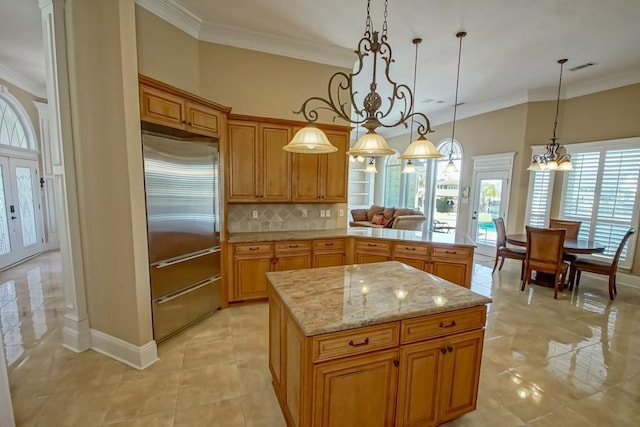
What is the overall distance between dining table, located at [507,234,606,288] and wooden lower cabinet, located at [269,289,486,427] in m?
3.53

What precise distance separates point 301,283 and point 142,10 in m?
3.24

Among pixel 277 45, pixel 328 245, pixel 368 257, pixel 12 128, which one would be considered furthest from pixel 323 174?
pixel 12 128

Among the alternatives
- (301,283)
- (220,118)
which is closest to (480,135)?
(220,118)

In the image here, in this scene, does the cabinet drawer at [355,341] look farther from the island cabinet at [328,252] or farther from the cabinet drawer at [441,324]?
the island cabinet at [328,252]

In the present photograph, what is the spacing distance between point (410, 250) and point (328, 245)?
1.13 meters

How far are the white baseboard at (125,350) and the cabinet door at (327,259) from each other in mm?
2049

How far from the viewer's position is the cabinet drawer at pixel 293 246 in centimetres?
372

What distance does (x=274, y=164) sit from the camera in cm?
385

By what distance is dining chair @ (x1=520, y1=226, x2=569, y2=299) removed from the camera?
410cm

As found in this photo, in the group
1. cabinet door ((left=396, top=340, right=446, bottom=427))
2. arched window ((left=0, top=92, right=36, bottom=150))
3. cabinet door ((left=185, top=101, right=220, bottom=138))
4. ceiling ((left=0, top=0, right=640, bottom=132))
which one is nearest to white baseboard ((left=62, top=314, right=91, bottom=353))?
cabinet door ((left=185, top=101, right=220, bottom=138))

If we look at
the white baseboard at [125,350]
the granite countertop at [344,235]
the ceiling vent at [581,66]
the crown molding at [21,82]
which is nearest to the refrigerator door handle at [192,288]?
the white baseboard at [125,350]

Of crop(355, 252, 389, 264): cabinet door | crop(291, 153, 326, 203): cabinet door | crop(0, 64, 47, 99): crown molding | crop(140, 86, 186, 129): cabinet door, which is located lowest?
crop(355, 252, 389, 264): cabinet door

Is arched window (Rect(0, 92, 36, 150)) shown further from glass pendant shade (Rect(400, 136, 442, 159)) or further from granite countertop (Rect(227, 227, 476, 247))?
glass pendant shade (Rect(400, 136, 442, 159))

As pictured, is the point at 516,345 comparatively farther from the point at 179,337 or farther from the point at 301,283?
the point at 179,337
